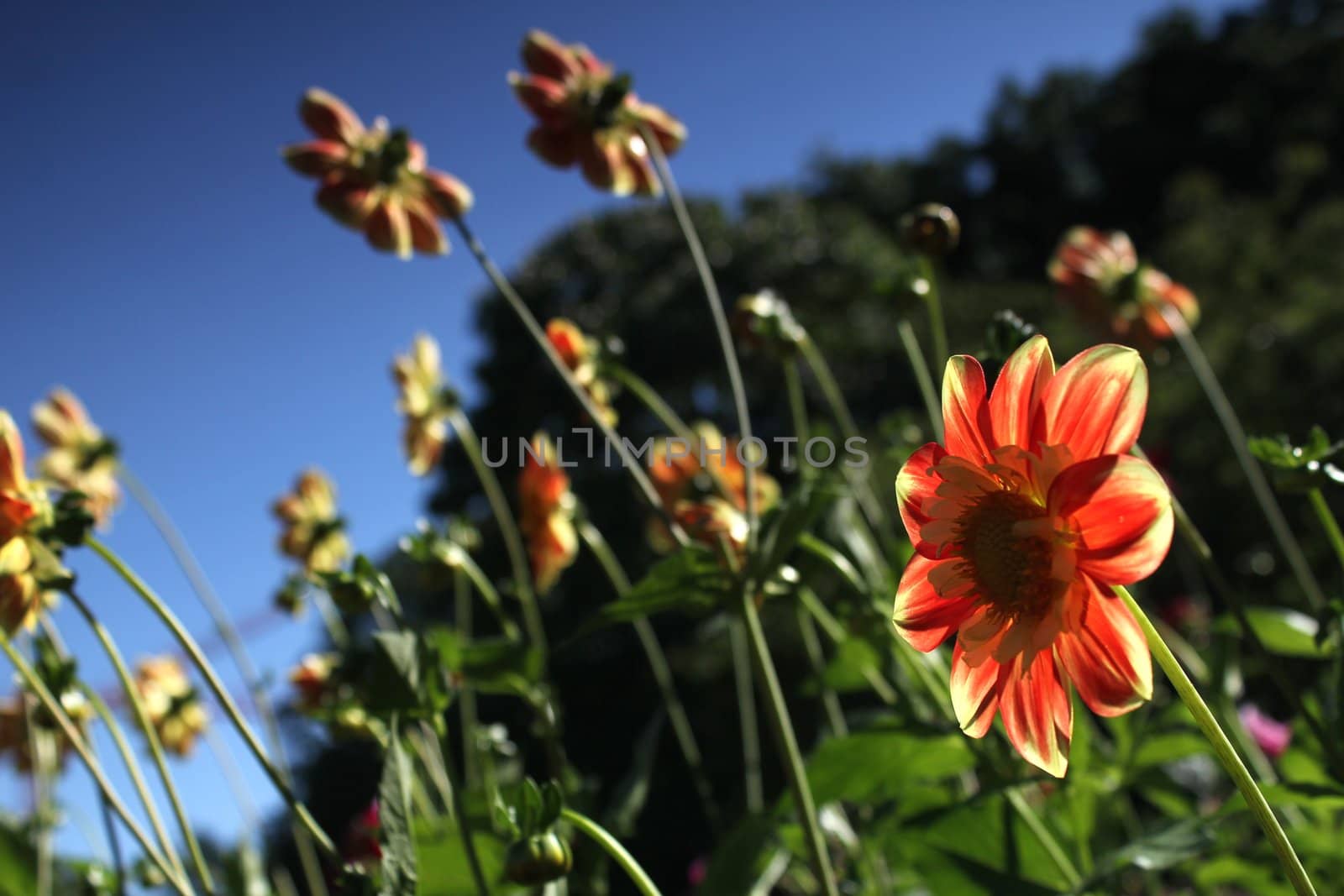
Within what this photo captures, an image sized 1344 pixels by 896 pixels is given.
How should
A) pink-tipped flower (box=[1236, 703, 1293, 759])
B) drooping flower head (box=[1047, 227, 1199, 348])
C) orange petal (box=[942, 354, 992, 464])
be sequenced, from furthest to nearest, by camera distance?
1. pink-tipped flower (box=[1236, 703, 1293, 759])
2. drooping flower head (box=[1047, 227, 1199, 348])
3. orange petal (box=[942, 354, 992, 464])

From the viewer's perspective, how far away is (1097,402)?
0.52 metres

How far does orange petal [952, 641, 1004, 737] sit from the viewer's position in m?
0.57

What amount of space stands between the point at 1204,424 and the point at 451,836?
573 centimetres

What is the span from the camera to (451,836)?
103cm

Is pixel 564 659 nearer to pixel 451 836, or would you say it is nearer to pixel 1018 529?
pixel 451 836

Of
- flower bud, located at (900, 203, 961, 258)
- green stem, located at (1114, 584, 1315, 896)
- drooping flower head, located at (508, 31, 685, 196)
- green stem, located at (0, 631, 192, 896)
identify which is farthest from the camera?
drooping flower head, located at (508, 31, 685, 196)

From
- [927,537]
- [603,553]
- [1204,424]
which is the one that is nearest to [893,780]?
[927,537]

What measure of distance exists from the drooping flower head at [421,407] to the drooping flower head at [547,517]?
0.29 meters

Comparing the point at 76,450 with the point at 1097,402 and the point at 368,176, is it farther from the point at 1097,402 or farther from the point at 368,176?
the point at 1097,402

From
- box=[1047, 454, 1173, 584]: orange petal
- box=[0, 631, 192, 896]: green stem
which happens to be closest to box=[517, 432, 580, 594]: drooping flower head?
box=[0, 631, 192, 896]: green stem

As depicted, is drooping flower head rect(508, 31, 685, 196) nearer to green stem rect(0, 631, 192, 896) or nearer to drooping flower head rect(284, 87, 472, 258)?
drooping flower head rect(284, 87, 472, 258)

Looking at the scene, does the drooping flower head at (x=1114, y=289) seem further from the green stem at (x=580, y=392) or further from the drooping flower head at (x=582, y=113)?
the green stem at (x=580, y=392)

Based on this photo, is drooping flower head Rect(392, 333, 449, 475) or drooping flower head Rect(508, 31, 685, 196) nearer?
drooping flower head Rect(508, 31, 685, 196)

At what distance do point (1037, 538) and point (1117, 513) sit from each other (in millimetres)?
59
